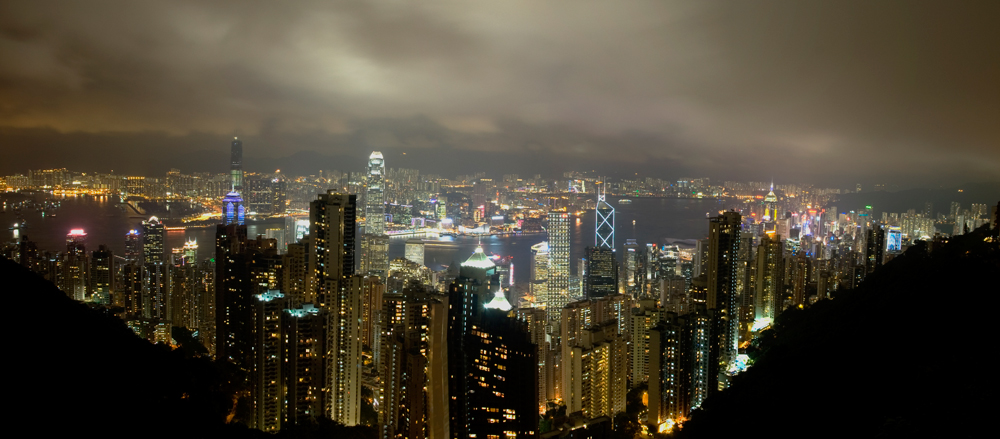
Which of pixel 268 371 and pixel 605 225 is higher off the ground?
pixel 605 225

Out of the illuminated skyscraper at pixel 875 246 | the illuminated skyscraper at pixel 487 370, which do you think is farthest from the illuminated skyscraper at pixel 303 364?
the illuminated skyscraper at pixel 875 246

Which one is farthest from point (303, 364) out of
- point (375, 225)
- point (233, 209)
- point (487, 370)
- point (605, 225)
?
point (605, 225)

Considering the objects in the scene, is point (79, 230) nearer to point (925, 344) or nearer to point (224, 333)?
point (224, 333)

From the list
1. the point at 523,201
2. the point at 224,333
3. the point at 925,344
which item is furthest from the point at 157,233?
the point at 925,344

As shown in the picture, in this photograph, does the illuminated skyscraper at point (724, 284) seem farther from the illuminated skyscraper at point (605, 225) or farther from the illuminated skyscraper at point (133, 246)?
the illuminated skyscraper at point (133, 246)

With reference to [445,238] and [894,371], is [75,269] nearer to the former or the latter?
[445,238]

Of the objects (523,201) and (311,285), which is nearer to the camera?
(311,285)
